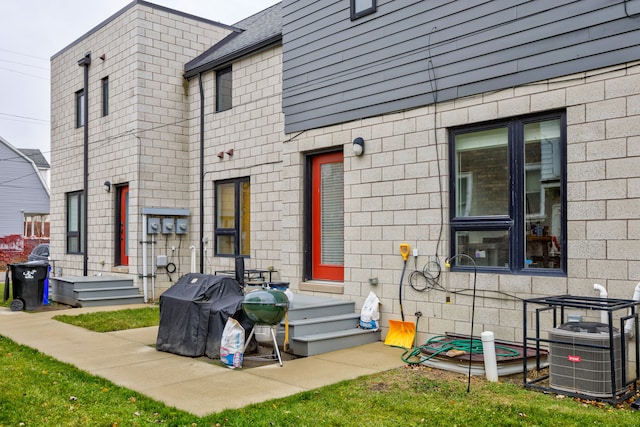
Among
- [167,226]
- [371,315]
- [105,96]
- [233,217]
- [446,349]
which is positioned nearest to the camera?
[446,349]

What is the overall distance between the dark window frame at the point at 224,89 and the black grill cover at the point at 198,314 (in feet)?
18.4

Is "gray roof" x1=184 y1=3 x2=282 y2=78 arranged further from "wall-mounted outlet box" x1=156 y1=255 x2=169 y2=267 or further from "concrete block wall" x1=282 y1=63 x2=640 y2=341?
"wall-mounted outlet box" x1=156 y1=255 x2=169 y2=267

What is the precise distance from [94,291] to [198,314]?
5.84 meters

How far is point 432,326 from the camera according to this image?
6953 millimetres

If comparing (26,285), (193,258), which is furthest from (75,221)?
(193,258)

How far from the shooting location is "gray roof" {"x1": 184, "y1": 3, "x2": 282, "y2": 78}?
35.5ft

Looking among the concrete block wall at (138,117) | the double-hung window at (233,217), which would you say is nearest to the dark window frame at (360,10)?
the double-hung window at (233,217)

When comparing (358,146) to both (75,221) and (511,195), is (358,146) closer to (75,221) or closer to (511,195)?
(511,195)

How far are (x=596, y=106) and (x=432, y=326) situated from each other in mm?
3111

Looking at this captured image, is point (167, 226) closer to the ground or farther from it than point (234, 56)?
closer to the ground

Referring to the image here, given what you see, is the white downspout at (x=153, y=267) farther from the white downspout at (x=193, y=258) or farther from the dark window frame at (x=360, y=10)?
the dark window frame at (x=360, y=10)

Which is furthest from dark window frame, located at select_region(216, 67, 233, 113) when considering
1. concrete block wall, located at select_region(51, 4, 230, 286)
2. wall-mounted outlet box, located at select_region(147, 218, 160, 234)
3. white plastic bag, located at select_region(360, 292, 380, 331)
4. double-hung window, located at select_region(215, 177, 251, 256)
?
white plastic bag, located at select_region(360, 292, 380, 331)

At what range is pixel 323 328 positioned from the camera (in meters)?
7.18

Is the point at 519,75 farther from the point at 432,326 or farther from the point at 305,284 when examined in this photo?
the point at 305,284
